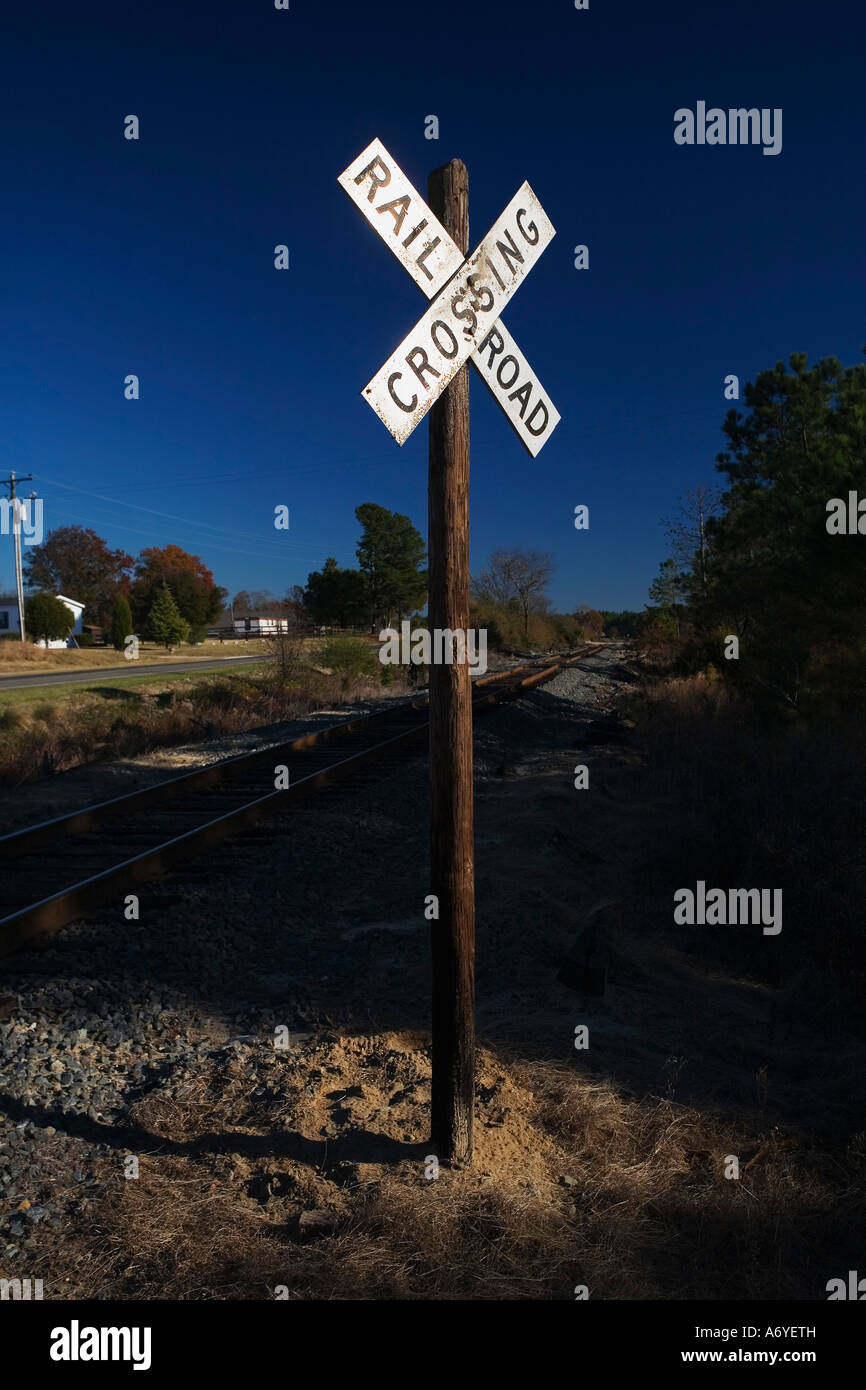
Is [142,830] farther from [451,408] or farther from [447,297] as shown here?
[447,297]

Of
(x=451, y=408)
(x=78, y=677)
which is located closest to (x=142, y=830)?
(x=451, y=408)

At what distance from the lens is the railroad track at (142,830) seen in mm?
6430

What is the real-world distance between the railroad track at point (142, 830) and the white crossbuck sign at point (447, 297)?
15.2 ft

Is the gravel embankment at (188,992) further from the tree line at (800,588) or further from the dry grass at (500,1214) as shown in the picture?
the tree line at (800,588)

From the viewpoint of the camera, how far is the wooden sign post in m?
2.83

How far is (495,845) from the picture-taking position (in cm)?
873

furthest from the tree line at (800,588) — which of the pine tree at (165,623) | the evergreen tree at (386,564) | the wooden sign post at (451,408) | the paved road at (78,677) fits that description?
the pine tree at (165,623)

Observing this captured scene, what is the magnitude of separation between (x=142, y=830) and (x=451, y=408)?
699 cm

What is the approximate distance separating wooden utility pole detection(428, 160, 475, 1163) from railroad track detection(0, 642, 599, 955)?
352 centimetres

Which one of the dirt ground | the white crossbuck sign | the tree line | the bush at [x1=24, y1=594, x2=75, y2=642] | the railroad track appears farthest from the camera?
the bush at [x1=24, y1=594, x2=75, y2=642]

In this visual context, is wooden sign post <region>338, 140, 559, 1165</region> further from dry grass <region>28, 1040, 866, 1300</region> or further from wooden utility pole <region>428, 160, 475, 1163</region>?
dry grass <region>28, 1040, 866, 1300</region>

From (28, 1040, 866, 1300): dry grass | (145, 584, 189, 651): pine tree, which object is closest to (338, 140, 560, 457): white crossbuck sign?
(28, 1040, 866, 1300): dry grass

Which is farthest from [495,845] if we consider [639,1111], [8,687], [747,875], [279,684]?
[8,687]
